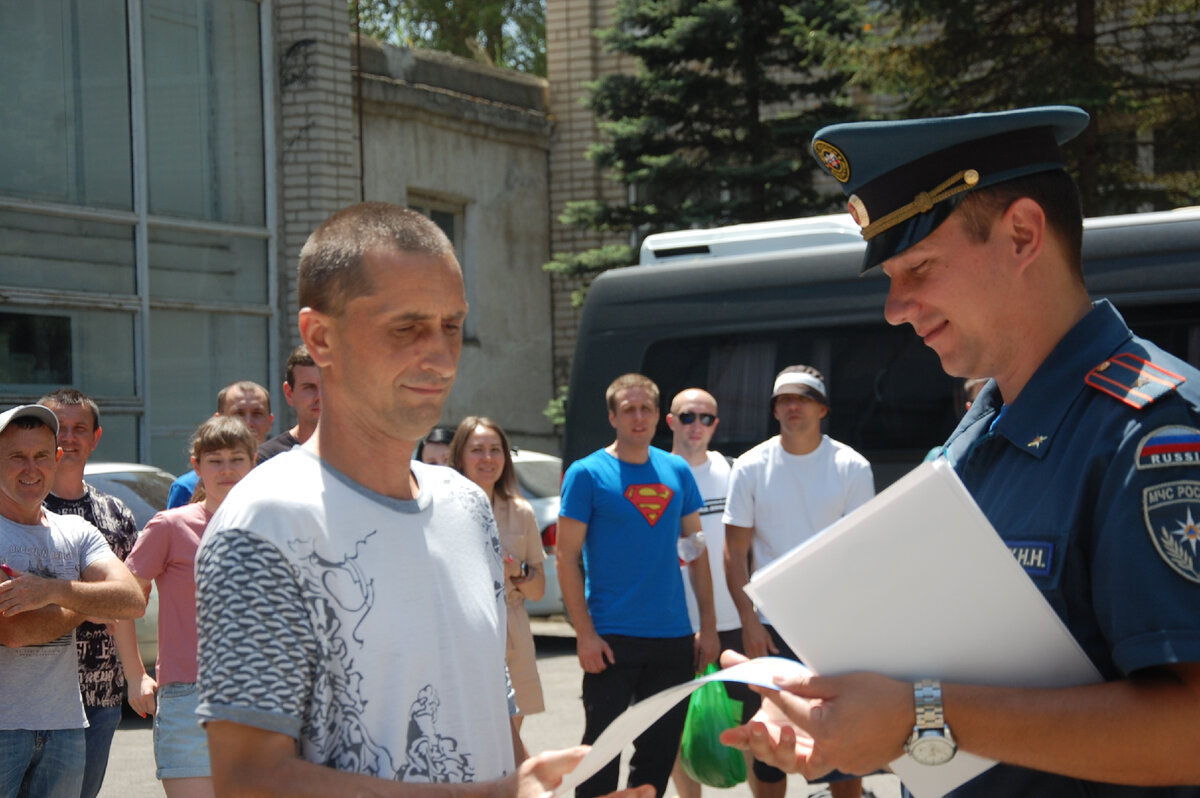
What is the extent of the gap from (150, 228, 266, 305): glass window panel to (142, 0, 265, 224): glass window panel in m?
0.26

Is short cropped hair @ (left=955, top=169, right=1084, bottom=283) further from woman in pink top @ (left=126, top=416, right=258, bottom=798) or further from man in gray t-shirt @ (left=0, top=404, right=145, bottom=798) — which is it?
man in gray t-shirt @ (left=0, top=404, right=145, bottom=798)

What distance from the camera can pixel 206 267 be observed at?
1373cm

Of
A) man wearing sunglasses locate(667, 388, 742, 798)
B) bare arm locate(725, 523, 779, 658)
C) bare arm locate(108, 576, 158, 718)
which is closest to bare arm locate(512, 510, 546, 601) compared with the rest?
man wearing sunglasses locate(667, 388, 742, 798)

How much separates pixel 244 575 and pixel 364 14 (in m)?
31.7

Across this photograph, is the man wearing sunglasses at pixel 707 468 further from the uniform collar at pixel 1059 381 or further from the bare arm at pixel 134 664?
the uniform collar at pixel 1059 381

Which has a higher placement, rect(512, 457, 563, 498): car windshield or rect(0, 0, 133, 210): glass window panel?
rect(0, 0, 133, 210): glass window panel

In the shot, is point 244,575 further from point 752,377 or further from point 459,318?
point 752,377

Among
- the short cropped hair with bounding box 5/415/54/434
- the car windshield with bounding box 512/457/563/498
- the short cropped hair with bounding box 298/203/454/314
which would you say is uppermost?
the short cropped hair with bounding box 298/203/454/314

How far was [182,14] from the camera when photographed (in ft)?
44.3

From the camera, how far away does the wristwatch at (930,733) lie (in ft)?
5.82

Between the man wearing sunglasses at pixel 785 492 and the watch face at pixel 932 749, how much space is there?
4706 millimetres

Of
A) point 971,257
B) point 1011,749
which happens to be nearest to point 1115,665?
point 1011,749

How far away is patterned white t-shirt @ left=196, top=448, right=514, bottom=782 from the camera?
75.0 inches

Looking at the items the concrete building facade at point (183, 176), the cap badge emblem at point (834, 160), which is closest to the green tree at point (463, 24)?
the concrete building facade at point (183, 176)
